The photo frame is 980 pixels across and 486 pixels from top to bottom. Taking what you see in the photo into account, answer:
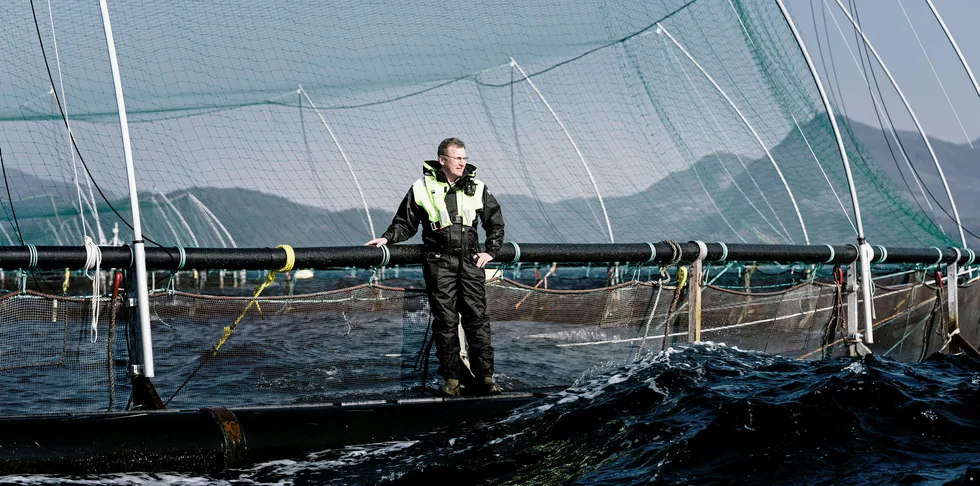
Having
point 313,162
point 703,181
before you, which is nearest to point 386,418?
point 313,162

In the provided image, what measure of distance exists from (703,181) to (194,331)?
1805 cm

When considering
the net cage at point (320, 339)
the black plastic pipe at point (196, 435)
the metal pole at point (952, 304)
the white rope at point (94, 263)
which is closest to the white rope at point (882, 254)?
the net cage at point (320, 339)

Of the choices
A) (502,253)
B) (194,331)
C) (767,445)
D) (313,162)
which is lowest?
(767,445)

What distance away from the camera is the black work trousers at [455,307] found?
20.8 ft

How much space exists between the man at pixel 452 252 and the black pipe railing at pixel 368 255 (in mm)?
234

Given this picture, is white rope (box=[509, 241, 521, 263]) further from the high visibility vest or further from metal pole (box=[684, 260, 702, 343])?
metal pole (box=[684, 260, 702, 343])

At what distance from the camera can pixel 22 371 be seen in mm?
6199

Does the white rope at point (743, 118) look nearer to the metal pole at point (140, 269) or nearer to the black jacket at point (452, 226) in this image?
the black jacket at point (452, 226)

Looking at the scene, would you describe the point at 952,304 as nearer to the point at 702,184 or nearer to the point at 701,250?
the point at 701,250

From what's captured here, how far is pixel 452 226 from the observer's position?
20.7 ft

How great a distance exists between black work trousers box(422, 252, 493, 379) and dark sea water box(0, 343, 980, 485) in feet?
1.86

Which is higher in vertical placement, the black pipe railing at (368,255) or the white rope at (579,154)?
the white rope at (579,154)

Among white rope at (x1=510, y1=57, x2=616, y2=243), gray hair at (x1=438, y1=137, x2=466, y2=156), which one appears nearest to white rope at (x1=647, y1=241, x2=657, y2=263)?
gray hair at (x1=438, y1=137, x2=466, y2=156)

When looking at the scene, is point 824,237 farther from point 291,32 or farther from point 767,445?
point 767,445
